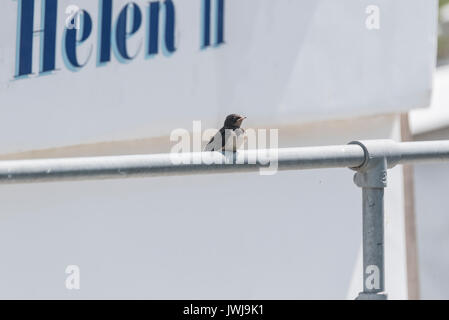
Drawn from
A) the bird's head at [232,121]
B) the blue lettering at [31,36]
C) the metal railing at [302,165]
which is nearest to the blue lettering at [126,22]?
the blue lettering at [31,36]

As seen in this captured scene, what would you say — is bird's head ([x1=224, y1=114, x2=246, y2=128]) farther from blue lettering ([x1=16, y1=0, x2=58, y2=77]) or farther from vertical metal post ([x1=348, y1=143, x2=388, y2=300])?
vertical metal post ([x1=348, y1=143, x2=388, y2=300])

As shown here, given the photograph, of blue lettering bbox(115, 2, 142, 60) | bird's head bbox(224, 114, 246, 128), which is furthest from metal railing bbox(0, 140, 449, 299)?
blue lettering bbox(115, 2, 142, 60)

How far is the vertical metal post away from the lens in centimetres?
308

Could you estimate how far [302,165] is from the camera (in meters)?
2.97

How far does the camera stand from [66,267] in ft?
19.8

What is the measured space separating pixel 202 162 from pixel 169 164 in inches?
4.7

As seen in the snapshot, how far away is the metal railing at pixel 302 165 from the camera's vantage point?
2689mm

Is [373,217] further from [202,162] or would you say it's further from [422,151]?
[202,162]

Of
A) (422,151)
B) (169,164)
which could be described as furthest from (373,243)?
(169,164)

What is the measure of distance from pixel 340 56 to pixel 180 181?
3.78 ft

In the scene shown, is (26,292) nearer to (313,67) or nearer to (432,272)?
(313,67)
